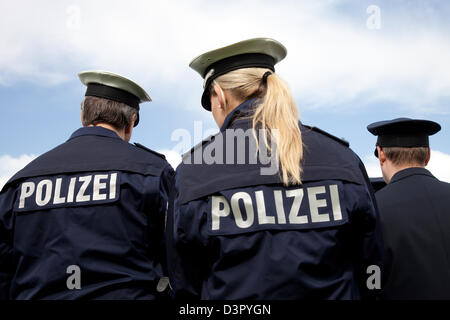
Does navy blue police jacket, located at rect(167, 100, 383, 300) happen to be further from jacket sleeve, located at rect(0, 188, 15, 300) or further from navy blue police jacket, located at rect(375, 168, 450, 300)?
jacket sleeve, located at rect(0, 188, 15, 300)

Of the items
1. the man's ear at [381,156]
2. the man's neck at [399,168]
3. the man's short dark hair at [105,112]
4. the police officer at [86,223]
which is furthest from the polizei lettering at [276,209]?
the man's ear at [381,156]

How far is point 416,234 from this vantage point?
3107 mm

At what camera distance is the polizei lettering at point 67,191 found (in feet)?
9.23

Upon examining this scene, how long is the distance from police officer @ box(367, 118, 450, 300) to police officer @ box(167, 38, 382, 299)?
37.6 inches

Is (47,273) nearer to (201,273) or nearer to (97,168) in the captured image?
(97,168)

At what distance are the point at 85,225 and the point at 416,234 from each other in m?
2.37

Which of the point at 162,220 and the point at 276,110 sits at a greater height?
the point at 276,110

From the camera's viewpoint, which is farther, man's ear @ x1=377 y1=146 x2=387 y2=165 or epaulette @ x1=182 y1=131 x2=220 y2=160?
man's ear @ x1=377 y1=146 x2=387 y2=165

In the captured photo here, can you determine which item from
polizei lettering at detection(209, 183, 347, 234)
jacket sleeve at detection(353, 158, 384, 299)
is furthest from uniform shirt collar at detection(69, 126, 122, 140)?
jacket sleeve at detection(353, 158, 384, 299)

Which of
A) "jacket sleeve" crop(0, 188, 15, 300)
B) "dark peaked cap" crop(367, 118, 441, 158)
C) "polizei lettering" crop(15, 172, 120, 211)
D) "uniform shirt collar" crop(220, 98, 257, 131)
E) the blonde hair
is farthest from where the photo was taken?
"dark peaked cap" crop(367, 118, 441, 158)

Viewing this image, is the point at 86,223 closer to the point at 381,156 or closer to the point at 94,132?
the point at 94,132

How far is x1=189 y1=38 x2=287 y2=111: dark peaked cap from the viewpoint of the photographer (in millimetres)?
2736

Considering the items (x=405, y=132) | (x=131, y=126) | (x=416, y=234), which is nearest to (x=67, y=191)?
(x=131, y=126)

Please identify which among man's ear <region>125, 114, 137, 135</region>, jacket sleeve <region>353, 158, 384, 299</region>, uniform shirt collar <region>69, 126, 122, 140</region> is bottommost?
jacket sleeve <region>353, 158, 384, 299</region>
